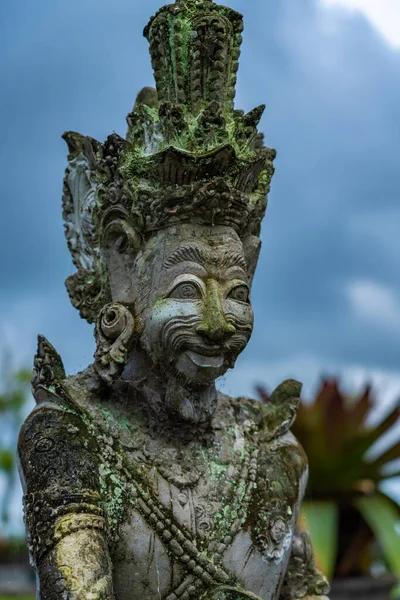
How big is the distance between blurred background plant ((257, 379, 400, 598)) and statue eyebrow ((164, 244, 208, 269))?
31.1 feet

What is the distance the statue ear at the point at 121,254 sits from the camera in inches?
179

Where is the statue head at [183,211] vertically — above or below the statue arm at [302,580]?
above

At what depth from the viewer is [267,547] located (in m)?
4.45

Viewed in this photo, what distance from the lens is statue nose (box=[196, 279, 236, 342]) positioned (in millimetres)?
4133

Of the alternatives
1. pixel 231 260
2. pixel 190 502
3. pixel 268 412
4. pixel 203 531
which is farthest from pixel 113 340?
pixel 268 412

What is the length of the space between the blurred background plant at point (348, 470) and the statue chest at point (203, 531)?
357 inches

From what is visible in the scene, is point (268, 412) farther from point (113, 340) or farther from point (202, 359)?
point (113, 340)

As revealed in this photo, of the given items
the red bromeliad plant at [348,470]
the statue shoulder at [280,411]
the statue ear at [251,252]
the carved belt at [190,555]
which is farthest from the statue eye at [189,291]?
the red bromeliad plant at [348,470]

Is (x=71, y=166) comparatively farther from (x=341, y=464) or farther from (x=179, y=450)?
(x=341, y=464)

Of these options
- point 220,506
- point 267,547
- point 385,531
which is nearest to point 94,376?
point 220,506

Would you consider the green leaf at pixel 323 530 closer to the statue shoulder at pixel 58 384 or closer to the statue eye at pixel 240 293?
the statue shoulder at pixel 58 384

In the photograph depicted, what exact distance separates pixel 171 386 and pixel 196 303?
44 cm

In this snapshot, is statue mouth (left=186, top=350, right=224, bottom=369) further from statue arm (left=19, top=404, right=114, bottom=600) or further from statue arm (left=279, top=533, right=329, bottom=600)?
statue arm (left=279, top=533, right=329, bottom=600)

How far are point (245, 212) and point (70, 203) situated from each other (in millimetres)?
1138
